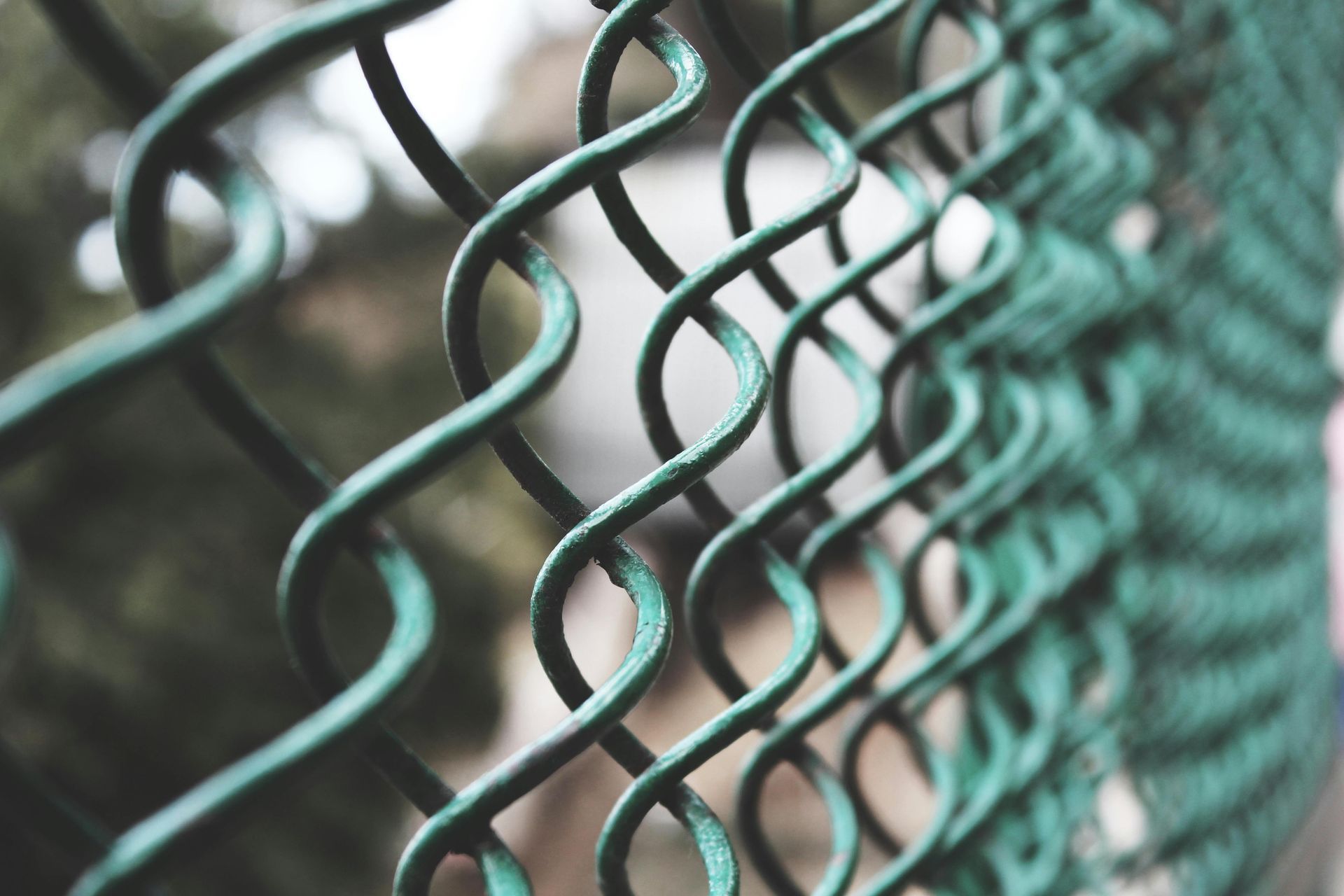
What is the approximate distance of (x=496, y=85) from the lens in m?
3.58

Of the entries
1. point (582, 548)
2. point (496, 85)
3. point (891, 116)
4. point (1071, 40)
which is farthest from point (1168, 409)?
point (496, 85)

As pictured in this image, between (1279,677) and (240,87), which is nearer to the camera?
(240,87)

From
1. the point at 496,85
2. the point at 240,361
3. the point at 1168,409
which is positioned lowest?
the point at 1168,409

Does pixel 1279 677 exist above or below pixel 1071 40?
below

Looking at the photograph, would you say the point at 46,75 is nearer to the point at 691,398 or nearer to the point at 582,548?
the point at 582,548

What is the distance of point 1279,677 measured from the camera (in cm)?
116

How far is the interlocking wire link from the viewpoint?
0.21 metres

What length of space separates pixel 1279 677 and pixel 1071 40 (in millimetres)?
802

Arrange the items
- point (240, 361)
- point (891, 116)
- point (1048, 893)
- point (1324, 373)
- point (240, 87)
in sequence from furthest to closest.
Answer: point (240, 361), point (1324, 373), point (1048, 893), point (891, 116), point (240, 87)

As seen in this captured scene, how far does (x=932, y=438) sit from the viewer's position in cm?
71

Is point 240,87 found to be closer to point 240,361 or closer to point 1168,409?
point 1168,409

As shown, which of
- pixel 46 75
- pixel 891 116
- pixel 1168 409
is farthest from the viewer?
pixel 46 75

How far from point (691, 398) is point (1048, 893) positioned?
3466 mm

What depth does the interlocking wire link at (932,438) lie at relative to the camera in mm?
213
